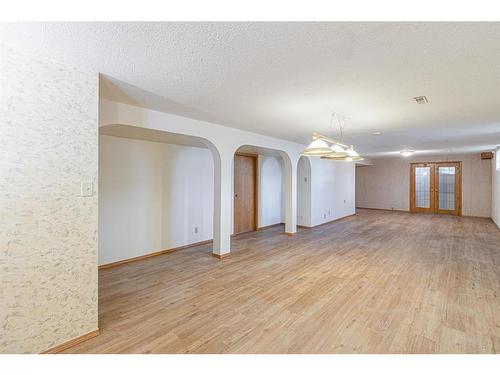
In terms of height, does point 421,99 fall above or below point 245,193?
above

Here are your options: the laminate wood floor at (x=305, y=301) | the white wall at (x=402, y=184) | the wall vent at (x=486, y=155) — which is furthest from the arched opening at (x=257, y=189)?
the wall vent at (x=486, y=155)

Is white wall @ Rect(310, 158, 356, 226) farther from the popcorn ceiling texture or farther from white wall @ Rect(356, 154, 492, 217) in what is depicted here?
the popcorn ceiling texture

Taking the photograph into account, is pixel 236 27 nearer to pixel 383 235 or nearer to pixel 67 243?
pixel 67 243

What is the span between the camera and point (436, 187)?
33.5 ft

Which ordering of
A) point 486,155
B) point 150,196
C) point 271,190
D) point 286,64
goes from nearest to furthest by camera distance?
point 286,64 < point 150,196 < point 271,190 < point 486,155

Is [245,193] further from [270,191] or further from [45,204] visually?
[45,204]

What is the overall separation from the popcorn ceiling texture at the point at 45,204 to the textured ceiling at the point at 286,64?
27 centimetres

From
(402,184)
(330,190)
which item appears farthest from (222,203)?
(402,184)

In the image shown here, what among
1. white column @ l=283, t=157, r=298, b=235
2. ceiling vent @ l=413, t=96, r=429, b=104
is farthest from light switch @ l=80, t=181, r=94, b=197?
white column @ l=283, t=157, r=298, b=235

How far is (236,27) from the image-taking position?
61.6 inches

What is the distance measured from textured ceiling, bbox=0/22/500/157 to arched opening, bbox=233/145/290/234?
3.01m

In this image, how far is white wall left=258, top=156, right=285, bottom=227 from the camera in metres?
7.13

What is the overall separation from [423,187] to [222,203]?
9.77 m
